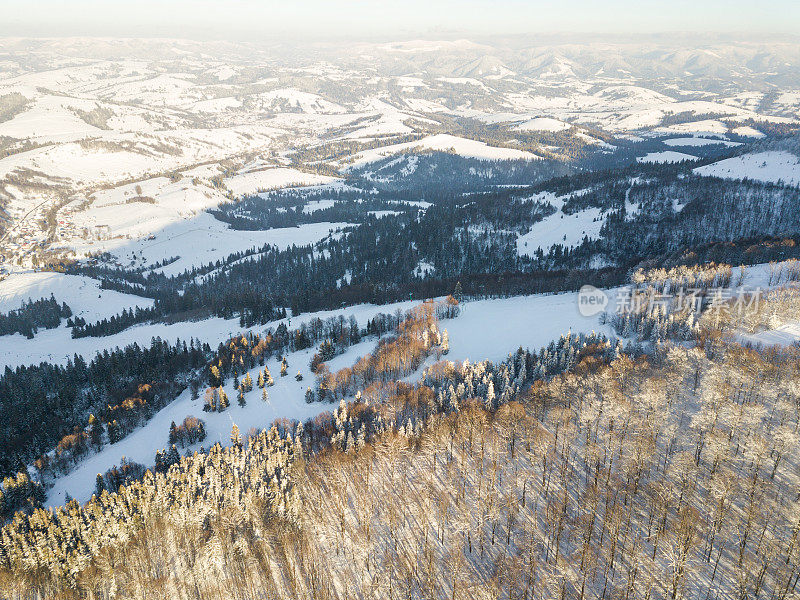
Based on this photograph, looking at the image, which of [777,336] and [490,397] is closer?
[490,397]

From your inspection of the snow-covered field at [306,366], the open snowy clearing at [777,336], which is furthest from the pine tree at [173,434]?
the open snowy clearing at [777,336]

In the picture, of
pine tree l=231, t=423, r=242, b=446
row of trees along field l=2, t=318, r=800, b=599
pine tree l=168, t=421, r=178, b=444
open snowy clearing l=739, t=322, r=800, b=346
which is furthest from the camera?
pine tree l=168, t=421, r=178, b=444

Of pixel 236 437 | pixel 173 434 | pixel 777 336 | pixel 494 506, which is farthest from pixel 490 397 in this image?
pixel 173 434

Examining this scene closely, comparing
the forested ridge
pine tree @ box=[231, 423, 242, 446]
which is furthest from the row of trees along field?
pine tree @ box=[231, 423, 242, 446]

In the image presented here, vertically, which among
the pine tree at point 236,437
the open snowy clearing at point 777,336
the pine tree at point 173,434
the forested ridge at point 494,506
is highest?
the open snowy clearing at point 777,336

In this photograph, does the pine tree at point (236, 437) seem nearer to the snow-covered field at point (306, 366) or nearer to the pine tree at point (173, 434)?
the snow-covered field at point (306, 366)

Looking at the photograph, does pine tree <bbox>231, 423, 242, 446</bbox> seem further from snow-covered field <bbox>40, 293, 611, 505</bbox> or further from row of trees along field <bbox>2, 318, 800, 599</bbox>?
row of trees along field <bbox>2, 318, 800, 599</bbox>

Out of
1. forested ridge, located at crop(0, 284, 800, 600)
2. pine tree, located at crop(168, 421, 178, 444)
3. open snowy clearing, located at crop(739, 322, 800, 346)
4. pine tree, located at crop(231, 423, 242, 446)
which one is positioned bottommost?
pine tree, located at crop(168, 421, 178, 444)

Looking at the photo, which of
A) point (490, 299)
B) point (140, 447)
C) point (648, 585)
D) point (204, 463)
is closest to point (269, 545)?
point (204, 463)

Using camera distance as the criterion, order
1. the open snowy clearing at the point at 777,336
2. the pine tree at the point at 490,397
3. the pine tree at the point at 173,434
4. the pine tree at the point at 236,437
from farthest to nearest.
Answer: the pine tree at the point at 173,434, the pine tree at the point at 236,437, the open snowy clearing at the point at 777,336, the pine tree at the point at 490,397

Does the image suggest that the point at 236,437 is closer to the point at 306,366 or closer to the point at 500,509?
the point at 306,366

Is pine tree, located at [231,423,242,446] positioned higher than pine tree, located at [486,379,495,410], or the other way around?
pine tree, located at [486,379,495,410]

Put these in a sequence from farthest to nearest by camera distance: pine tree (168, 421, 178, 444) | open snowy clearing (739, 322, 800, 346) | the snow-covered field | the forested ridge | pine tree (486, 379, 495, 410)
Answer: the snow-covered field
pine tree (168, 421, 178, 444)
open snowy clearing (739, 322, 800, 346)
pine tree (486, 379, 495, 410)
the forested ridge
